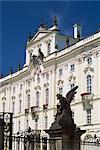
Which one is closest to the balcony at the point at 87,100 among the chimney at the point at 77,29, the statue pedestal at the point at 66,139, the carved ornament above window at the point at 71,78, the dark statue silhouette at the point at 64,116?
the carved ornament above window at the point at 71,78

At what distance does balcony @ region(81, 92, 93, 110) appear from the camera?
4053 cm

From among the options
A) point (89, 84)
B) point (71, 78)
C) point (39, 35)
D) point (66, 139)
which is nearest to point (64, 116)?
point (66, 139)

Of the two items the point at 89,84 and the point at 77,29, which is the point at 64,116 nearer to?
the point at 89,84

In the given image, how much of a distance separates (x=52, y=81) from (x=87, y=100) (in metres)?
8.68

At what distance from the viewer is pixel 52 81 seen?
4853 centimetres

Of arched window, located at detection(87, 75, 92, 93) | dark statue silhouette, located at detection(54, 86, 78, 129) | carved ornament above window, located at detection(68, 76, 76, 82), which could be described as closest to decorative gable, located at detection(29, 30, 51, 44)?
carved ornament above window, located at detection(68, 76, 76, 82)

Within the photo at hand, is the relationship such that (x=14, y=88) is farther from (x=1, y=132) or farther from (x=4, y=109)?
(x=1, y=132)

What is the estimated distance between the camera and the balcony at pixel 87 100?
40531 millimetres

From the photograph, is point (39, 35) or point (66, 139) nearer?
point (66, 139)

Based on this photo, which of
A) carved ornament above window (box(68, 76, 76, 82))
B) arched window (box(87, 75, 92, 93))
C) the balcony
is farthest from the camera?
carved ornament above window (box(68, 76, 76, 82))

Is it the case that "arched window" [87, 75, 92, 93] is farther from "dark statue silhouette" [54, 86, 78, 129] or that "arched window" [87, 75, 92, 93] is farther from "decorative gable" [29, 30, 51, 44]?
"dark statue silhouette" [54, 86, 78, 129]

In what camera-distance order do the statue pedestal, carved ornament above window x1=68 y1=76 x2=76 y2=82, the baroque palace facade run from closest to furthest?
the statue pedestal < the baroque palace facade < carved ornament above window x1=68 y1=76 x2=76 y2=82

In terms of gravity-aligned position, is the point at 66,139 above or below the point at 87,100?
below

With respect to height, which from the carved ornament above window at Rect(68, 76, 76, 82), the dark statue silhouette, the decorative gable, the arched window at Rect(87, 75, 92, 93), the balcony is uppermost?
the decorative gable
